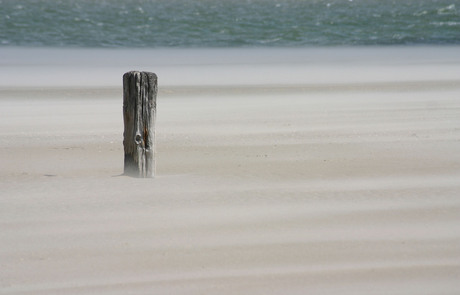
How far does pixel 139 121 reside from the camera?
25.0 ft

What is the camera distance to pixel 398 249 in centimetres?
576

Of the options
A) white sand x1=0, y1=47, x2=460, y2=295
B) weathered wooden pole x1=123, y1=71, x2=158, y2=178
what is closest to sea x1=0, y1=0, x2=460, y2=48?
white sand x1=0, y1=47, x2=460, y2=295

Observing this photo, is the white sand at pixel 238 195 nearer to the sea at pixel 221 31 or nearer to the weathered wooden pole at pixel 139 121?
the weathered wooden pole at pixel 139 121

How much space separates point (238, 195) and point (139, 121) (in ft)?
3.33

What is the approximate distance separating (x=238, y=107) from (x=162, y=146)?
344 cm

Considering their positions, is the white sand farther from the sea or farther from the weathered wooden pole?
the sea

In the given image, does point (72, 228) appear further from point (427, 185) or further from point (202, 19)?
point (202, 19)

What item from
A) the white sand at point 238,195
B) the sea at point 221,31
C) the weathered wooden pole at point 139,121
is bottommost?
the white sand at point 238,195

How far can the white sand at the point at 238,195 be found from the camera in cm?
530

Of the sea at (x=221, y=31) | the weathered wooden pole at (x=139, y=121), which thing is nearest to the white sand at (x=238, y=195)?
the weathered wooden pole at (x=139, y=121)

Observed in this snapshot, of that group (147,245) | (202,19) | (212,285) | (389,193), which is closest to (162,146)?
(389,193)

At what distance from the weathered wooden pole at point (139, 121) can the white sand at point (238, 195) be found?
0.56 ft

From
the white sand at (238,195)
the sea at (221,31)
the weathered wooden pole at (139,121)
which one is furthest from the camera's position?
the sea at (221,31)

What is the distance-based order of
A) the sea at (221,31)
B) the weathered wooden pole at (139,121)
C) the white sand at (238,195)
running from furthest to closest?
the sea at (221,31) → the weathered wooden pole at (139,121) → the white sand at (238,195)
